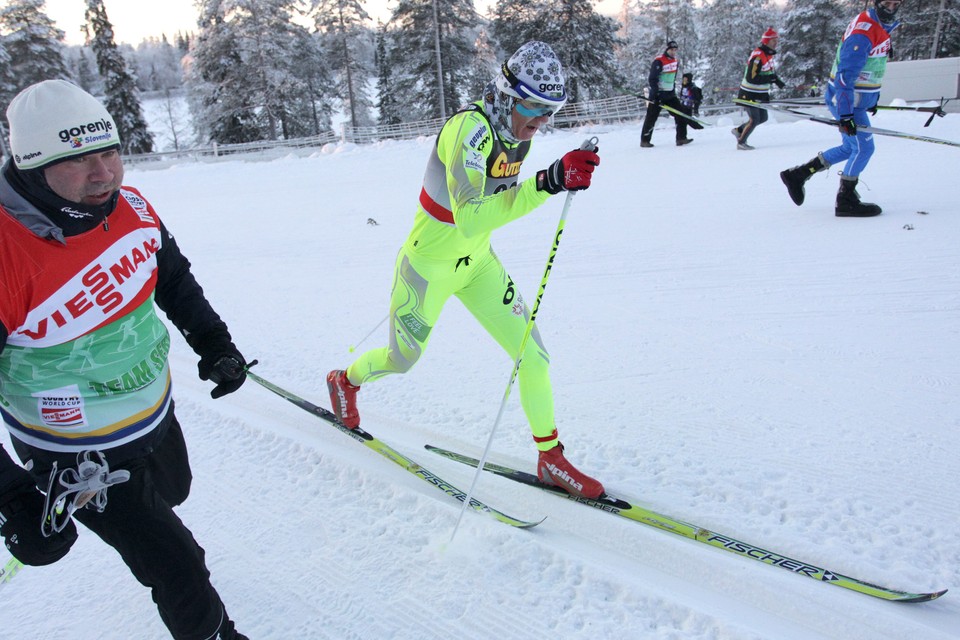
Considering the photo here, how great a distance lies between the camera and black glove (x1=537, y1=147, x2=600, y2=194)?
2.65m

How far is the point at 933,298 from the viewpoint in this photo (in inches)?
197

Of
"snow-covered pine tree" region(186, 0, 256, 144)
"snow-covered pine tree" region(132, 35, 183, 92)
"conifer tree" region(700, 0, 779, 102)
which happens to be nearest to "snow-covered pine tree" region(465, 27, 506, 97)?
"snow-covered pine tree" region(186, 0, 256, 144)

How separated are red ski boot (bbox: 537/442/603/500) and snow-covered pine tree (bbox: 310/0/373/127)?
3516 centimetres

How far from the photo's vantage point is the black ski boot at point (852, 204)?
693 centimetres

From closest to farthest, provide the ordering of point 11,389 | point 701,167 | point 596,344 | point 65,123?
1. point 65,123
2. point 11,389
3. point 596,344
4. point 701,167

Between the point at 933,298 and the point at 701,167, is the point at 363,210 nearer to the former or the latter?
the point at 701,167

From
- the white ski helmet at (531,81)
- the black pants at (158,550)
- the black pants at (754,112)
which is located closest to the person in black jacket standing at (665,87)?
the black pants at (754,112)

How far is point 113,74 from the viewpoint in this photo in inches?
1382

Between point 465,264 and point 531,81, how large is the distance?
40.0 inches

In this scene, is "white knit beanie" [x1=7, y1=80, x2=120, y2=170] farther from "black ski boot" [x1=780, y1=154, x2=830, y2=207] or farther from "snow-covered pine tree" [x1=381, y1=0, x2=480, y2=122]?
"snow-covered pine tree" [x1=381, y1=0, x2=480, y2=122]

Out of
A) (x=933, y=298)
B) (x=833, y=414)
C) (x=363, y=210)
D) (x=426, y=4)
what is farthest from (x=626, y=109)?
(x=833, y=414)

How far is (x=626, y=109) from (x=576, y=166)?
23033mm

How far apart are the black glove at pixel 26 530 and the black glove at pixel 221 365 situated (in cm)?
73

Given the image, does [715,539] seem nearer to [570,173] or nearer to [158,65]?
[570,173]
